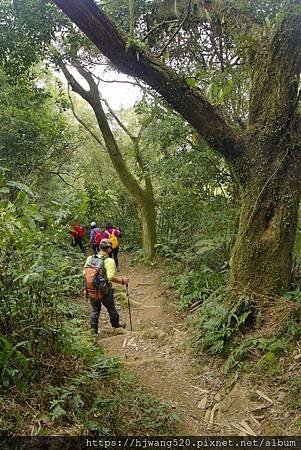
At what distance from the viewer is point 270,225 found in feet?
17.4

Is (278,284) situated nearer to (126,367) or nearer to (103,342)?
(126,367)

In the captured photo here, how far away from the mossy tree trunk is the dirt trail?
142 cm

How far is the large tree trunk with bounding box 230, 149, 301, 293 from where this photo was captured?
5.21 meters

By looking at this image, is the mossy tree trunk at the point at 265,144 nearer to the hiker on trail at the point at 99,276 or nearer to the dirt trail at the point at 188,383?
the dirt trail at the point at 188,383

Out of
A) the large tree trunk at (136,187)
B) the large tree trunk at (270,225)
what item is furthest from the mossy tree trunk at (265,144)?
the large tree trunk at (136,187)

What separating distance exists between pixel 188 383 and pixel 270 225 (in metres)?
2.47

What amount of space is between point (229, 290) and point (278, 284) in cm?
75

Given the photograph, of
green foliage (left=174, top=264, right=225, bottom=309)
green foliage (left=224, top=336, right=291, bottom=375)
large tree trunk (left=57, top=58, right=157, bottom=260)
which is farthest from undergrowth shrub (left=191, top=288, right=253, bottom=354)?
large tree trunk (left=57, top=58, right=157, bottom=260)

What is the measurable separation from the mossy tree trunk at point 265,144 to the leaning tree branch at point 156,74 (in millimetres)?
14

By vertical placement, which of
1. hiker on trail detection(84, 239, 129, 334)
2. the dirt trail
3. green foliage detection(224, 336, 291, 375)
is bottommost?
the dirt trail

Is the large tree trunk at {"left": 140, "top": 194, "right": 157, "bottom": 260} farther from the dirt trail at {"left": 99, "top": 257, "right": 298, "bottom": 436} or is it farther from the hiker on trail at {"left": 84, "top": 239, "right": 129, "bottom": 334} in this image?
the hiker on trail at {"left": 84, "top": 239, "right": 129, "bottom": 334}

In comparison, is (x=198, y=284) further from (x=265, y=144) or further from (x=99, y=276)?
(x=265, y=144)

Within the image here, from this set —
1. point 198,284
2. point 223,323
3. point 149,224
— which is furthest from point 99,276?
point 149,224

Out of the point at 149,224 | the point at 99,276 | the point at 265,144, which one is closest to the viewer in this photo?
the point at 265,144
